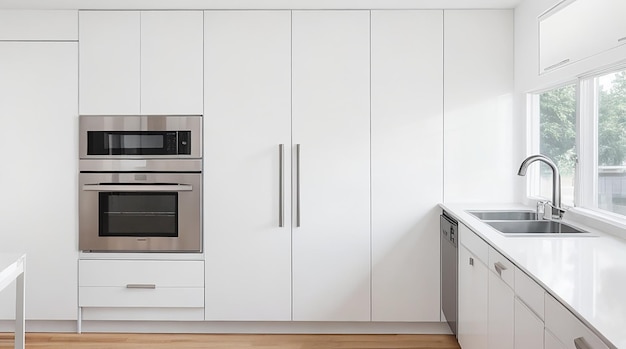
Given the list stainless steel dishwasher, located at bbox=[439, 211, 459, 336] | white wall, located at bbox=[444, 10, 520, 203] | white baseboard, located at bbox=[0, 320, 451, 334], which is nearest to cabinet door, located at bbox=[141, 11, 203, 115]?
white baseboard, located at bbox=[0, 320, 451, 334]

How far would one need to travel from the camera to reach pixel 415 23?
3.36 metres

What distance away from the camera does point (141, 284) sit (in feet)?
11.1

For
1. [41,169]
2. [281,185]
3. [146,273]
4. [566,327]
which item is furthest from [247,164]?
[566,327]

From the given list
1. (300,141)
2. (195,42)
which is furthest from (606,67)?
(195,42)

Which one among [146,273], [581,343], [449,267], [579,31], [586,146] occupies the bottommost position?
[146,273]

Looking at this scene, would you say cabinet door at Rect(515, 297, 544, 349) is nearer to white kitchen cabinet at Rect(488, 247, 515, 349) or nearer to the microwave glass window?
white kitchen cabinet at Rect(488, 247, 515, 349)

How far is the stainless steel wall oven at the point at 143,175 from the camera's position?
3361 millimetres

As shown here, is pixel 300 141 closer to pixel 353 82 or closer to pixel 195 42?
pixel 353 82

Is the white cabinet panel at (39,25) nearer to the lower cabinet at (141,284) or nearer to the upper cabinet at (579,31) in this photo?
the lower cabinet at (141,284)

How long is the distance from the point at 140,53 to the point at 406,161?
77.3 inches

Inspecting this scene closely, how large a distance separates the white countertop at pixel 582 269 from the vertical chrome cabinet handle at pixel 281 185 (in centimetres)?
131

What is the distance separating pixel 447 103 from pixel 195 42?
177 cm

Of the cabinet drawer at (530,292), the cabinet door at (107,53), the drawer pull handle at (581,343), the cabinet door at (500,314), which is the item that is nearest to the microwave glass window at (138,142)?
the cabinet door at (107,53)

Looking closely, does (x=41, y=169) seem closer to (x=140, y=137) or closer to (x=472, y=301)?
(x=140, y=137)
